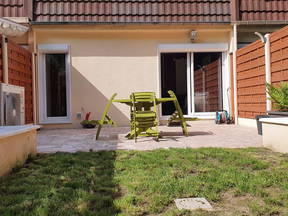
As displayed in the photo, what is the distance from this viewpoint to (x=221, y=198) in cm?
247

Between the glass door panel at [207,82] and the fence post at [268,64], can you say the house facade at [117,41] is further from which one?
the fence post at [268,64]

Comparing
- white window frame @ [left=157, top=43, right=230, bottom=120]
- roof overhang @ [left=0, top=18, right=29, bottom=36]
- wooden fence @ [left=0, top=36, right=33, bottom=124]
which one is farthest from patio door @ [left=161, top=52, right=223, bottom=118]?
roof overhang @ [left=0, top=18, right=29, bottom=36]

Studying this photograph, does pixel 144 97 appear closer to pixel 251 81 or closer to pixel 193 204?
pixel 251 81

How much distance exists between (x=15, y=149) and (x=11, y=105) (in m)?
3.04

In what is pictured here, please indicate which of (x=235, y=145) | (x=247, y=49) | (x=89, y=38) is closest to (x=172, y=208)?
(x=235, y=145)

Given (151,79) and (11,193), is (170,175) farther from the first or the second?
(151,79)

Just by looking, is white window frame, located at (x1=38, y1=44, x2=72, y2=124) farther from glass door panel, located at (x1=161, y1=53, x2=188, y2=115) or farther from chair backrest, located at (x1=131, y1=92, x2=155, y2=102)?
chair backrest, located at (x1=131, y1=92, x2=155, y2=102)

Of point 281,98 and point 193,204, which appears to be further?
point 281,98

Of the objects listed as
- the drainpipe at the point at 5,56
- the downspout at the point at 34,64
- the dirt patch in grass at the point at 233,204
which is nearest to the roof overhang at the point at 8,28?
the drainpipe at the point at 5,56

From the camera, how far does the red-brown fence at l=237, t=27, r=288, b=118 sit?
6.70m

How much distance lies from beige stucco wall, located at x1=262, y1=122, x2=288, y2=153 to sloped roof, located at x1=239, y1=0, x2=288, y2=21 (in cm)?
571

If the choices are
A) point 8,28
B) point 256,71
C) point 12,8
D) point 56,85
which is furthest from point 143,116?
point 12,8

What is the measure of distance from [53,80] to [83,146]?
4841 mm

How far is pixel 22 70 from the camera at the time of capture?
8117 mm
